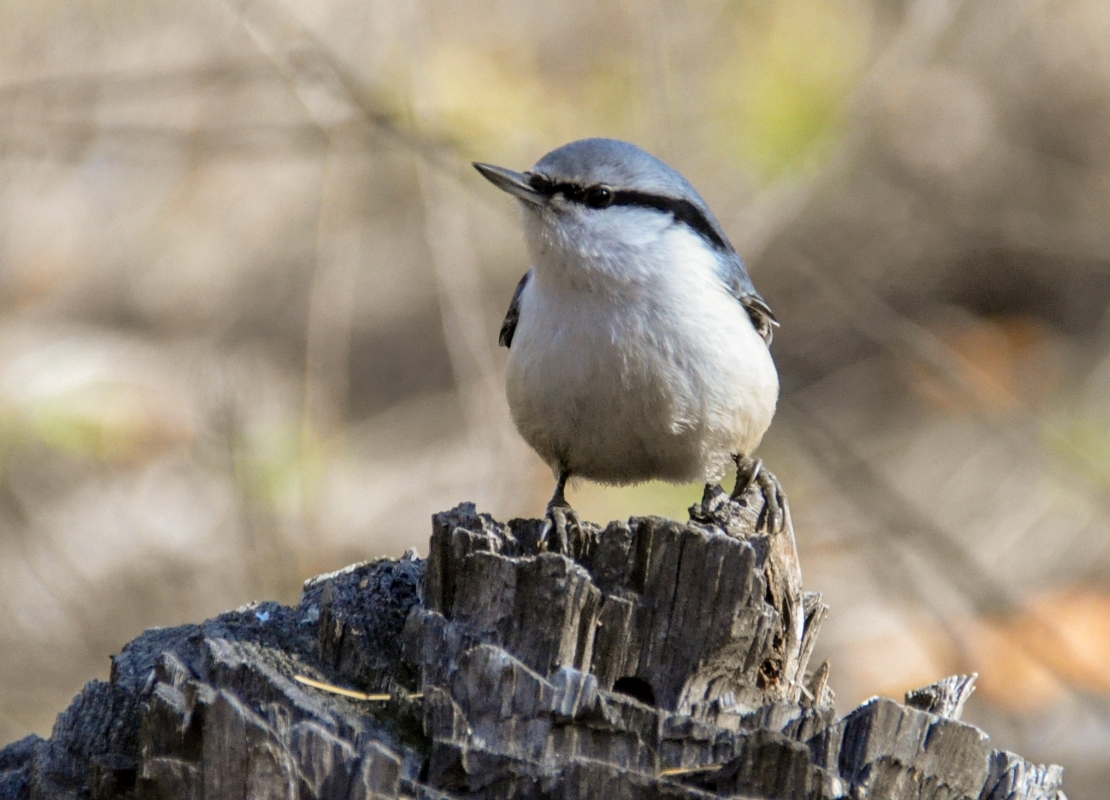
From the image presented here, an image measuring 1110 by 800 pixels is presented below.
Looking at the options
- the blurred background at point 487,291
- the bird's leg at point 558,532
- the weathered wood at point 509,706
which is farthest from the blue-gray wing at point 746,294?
the blurred background at point 487,291

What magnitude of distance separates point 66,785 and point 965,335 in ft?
20.3

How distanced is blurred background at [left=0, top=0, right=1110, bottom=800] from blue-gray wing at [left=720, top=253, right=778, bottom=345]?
2.28 meters

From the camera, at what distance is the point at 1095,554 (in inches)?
264

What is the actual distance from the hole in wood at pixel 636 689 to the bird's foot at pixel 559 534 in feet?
0.98

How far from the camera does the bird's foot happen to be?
2602 millimetres

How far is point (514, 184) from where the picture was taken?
3.67 metres

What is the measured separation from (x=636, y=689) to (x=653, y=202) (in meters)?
1.88

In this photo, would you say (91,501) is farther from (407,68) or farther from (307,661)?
(307,661)

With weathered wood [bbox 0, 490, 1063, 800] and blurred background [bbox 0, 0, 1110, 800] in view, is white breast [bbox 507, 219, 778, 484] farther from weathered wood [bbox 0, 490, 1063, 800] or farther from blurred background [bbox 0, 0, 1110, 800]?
blurred background [bbox 0, 0, 1110, 800]

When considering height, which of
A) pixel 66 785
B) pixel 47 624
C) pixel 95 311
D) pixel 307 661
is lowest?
pixel 66 785

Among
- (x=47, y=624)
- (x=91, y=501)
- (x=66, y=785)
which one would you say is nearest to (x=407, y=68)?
(x=91, y=501)

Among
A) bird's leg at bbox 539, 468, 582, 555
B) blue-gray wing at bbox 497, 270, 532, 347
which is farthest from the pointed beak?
bird's leg at bbox 539, 468, 582, 555

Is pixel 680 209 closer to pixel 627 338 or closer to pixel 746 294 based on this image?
pixel 746 294

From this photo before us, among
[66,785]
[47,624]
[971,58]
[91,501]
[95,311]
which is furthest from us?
[971,58]
